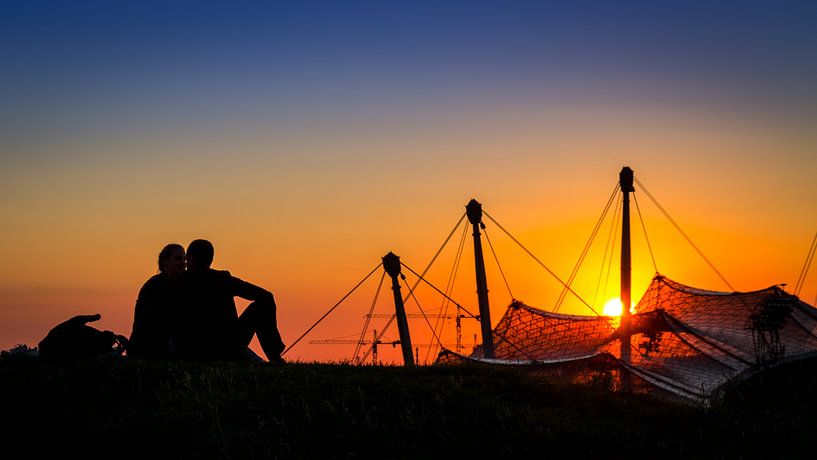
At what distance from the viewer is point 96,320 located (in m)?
18.0

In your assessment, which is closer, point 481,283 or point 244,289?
point 244,289

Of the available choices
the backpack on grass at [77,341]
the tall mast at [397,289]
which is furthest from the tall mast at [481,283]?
the backpack on grass at [77,341]

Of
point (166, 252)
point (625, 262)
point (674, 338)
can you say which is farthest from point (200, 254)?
point (625, 262)

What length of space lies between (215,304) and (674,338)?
47.1 m

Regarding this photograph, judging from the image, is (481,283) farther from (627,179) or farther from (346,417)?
(346,417)

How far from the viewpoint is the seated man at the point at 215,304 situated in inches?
674

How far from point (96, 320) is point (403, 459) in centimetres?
825

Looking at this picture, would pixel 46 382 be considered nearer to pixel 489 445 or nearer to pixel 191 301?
pixel 191 301

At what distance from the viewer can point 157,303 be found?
1722cm

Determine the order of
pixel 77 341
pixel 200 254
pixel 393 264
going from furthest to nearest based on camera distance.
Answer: pixel 393 264, pixel 77 341, pixel 200 254

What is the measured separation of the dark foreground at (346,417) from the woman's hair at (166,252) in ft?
6.32

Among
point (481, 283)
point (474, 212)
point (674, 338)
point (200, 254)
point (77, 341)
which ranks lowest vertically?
point (77, 341)

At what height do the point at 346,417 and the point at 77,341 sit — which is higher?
the point at 77,341

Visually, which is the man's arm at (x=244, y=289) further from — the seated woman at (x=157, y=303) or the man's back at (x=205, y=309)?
the seated woman at (x=157, y=303)
